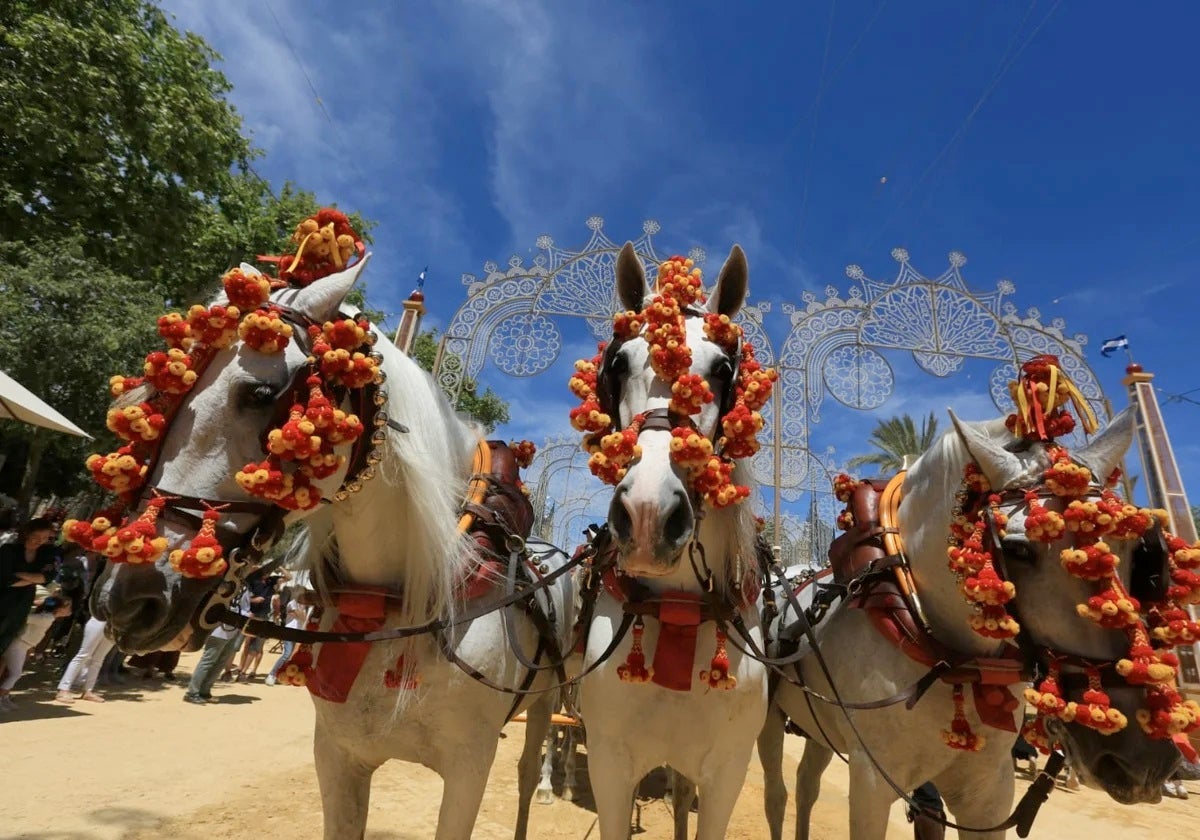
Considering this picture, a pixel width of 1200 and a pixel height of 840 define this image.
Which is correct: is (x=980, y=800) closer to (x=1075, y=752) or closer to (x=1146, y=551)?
(x=1075, y=752)

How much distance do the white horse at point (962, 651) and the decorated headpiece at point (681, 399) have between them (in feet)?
2.78

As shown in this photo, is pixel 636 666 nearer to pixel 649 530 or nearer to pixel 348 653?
pixel 649 530

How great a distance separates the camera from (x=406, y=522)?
2.13 m

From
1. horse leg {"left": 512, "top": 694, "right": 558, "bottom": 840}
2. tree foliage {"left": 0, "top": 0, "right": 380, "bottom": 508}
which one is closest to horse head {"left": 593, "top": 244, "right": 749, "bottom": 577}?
horse leg {"left": 512, "top": 694, "right": 558, "bottom": 840}

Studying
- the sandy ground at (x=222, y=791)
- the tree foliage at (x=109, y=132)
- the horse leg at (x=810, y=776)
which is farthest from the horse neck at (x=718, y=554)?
the tree foliage at (x=109, y=132)

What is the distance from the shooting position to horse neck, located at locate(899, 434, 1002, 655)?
2398mm

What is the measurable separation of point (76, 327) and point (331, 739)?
26.8ft

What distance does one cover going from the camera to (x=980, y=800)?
2.39 m

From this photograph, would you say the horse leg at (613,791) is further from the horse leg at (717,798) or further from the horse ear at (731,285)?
the horse ear at (731,285)

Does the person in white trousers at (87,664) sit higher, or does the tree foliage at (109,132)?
the tree foliage at (109,132)

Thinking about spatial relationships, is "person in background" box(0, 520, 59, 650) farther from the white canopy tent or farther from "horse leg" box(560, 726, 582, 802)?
"horse leg" box(560, 726, 582, 802)

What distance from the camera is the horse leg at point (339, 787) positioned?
2.14 meters

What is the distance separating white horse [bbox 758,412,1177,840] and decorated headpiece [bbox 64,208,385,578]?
2.13m

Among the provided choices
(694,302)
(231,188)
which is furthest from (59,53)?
(694,302)
